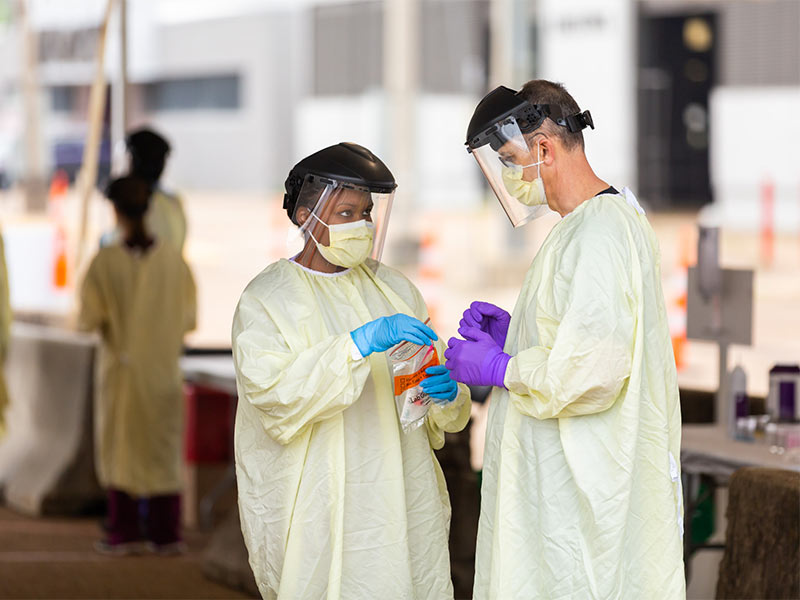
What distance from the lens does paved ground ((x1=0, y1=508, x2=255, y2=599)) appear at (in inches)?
210

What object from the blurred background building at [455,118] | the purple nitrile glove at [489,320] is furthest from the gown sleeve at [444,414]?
the blurred background building at [455,118]

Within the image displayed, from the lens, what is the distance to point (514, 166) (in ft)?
9.15

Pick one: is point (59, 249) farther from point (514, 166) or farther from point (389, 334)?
point (514, 166)

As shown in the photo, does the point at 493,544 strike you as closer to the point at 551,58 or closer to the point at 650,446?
the point at 650,446

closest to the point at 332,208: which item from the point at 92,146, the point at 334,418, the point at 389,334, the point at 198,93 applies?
the point at 389,334

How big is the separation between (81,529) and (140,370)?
3.52 feet

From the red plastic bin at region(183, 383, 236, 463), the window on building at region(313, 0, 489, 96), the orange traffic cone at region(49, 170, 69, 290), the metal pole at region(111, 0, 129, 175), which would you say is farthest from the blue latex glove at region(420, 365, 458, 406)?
the window on building at region(313, 0, 489, 96)

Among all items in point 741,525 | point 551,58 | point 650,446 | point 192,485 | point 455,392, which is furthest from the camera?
point 551,58

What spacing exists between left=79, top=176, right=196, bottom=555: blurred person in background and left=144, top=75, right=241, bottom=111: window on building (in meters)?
13.6

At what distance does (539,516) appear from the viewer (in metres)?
2.67

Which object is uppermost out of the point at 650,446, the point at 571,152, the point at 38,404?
the point at 571,152

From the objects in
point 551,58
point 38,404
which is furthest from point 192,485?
point 551,58

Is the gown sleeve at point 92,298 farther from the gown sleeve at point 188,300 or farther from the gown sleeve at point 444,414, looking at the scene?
the gown sleeve at point 444,414

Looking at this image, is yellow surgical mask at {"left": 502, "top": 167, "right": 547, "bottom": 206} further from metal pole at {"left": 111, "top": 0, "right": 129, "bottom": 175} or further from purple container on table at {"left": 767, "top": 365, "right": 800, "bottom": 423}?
metal pole at {"left": 111, "top": 0, "right": 129, "bottom": 175}
